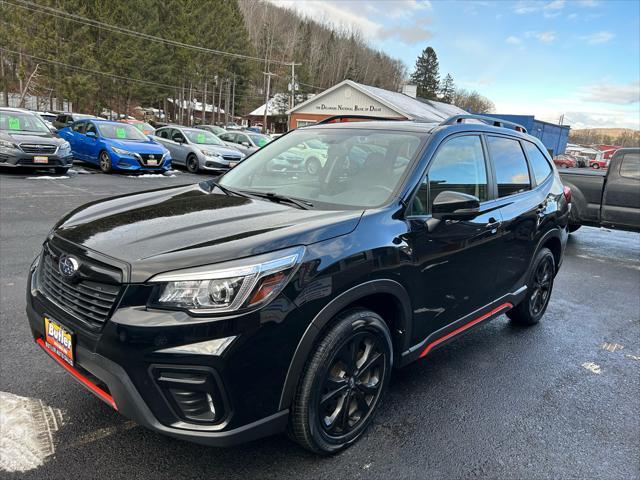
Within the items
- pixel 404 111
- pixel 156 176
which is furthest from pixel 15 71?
pixel 156 176

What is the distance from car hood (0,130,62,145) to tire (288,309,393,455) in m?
12.0

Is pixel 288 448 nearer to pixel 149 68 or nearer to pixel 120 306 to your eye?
pixel 120 306

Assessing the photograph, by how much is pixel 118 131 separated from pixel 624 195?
13.6 meters

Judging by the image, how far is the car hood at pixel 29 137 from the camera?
11.4 m

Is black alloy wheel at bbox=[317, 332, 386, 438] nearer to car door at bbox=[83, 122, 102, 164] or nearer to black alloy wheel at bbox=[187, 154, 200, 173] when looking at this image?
car door at bbox=[83, 122, 102, 164]

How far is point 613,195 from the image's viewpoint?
8320 millimetres

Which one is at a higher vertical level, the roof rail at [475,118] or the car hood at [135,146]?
the roof rail at [475,118]

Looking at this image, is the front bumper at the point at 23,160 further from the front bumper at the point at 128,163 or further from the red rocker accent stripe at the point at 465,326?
the red rocker accent stripe at the point at 465,326

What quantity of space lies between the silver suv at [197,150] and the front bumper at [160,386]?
1433 cm

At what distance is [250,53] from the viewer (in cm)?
6262

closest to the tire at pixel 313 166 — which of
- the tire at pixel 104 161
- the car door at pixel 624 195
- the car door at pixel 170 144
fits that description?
the car door at pixel 624 195

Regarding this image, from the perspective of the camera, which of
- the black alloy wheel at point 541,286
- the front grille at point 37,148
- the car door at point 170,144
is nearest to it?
the black alloy wheel at point 541,286

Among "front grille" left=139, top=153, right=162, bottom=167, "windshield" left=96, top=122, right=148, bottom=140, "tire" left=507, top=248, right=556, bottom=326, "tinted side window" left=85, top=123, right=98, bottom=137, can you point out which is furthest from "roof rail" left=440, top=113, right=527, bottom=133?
"tinted side window" left=85, top=123, right=98, bottom=137

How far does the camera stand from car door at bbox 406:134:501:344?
9.16 feet
